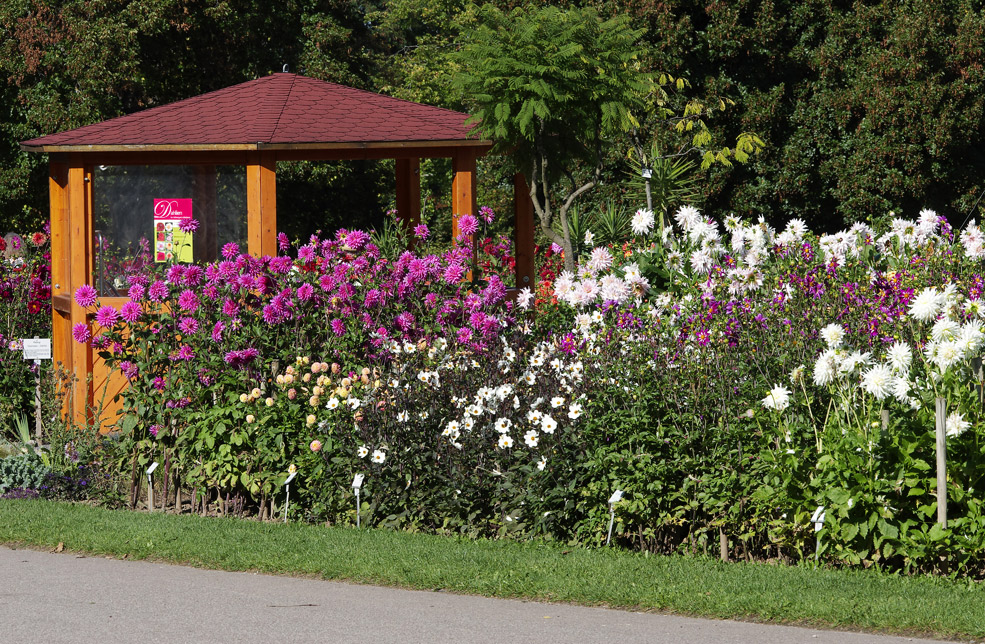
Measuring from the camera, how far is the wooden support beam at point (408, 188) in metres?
13.7

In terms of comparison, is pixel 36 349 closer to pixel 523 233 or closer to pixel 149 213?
pixel 149 213

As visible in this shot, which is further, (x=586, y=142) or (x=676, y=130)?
(x=676, y=130)

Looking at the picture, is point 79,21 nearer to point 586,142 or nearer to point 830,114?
point 586,142

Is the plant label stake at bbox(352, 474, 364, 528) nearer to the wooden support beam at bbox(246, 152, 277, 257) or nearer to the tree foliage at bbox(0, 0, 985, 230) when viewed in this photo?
the wooden support beam at bbox(246, 152, 277, 257)

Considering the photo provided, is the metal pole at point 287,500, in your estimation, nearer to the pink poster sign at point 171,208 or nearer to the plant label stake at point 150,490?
the plant label stake at point 150,490

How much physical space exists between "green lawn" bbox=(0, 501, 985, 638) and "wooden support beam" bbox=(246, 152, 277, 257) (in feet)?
11.1

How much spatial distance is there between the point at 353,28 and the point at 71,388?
1565 centimetres

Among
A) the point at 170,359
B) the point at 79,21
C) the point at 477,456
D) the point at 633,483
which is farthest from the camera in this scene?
the point at 79,21

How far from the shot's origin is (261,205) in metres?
10.4

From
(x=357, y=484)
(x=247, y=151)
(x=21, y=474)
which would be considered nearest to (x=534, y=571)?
(x=357, y=484)

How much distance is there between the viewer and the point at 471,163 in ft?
36.6

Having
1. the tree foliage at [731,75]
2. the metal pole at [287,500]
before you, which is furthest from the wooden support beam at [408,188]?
the tree foliage at [731,75]

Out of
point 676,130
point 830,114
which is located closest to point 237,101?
point 676,130

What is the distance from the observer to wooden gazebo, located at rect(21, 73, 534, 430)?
10.5 m
